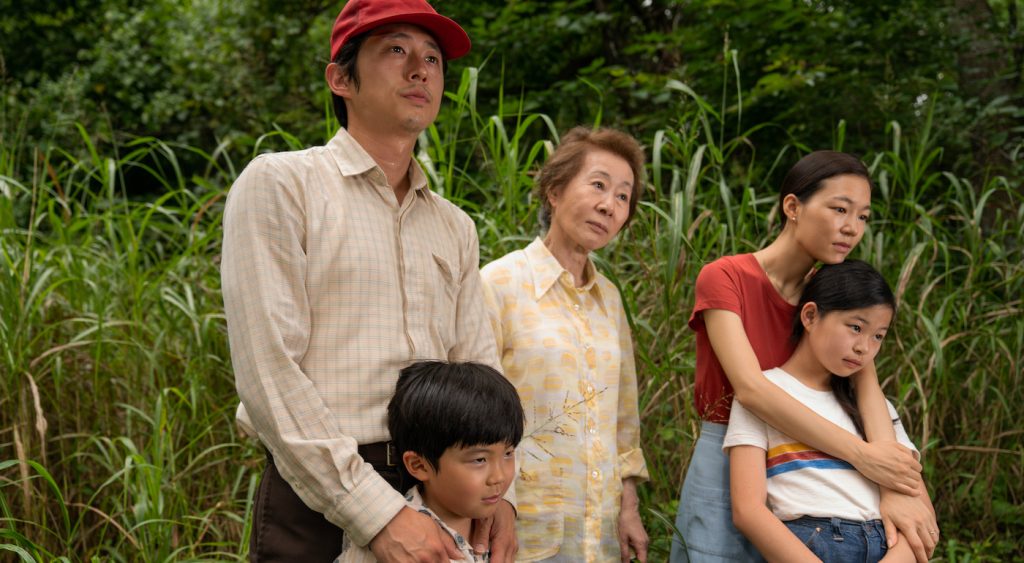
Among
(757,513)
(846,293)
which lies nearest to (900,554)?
(757,513)

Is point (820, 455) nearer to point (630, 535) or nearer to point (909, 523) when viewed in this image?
point (909, 523)

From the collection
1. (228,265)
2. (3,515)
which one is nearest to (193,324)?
(3,515)

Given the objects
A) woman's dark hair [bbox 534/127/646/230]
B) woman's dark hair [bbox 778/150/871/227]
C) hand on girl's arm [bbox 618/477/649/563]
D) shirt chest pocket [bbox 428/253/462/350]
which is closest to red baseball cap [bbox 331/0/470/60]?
shirt chest pocket [bbox 428/253/462/350]

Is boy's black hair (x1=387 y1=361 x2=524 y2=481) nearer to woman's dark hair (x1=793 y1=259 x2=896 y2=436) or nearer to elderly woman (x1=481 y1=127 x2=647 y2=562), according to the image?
elderly woman (x1=481 y1=127 x2=647 y2=562)

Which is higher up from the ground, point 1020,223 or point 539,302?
point 1020,223

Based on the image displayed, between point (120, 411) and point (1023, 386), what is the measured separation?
10.6 feet

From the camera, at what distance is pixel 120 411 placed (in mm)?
3031

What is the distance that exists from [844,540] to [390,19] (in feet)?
4.68

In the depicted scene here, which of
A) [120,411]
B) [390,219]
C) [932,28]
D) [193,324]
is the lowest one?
[120,411]

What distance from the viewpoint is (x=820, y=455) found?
195cm

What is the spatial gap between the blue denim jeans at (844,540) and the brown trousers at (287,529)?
0.97 metres

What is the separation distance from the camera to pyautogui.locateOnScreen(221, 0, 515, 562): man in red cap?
1486mm

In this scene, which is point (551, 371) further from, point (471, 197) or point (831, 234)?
point (471, 197)

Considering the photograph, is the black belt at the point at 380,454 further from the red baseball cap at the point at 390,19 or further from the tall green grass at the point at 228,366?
the tall green grass at the point at 228,366
